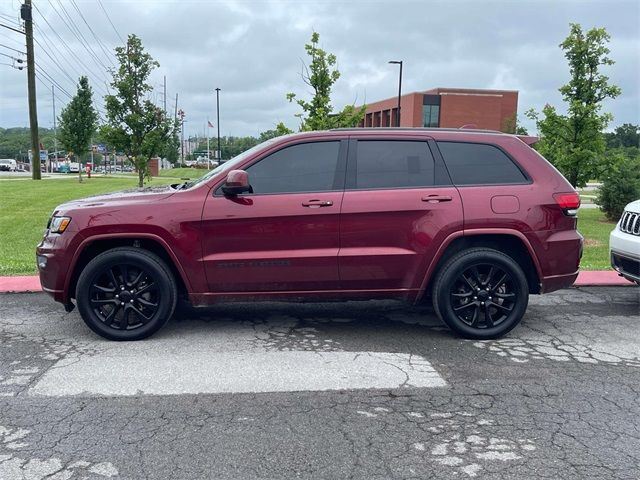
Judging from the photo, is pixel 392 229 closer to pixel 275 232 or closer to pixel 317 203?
pixel 317 203

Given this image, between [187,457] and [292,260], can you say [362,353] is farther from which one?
[187,457]

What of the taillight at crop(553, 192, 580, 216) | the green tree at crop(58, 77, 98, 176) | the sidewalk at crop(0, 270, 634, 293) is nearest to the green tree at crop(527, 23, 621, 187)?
the sidewalk at crop(0, 270, 634, 293)

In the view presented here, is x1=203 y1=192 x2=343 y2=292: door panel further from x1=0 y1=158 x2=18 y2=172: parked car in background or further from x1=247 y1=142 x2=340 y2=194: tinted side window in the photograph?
x1=0 y1=158 x2=18 y2=172: parked car in background

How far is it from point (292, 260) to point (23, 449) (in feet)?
8.25

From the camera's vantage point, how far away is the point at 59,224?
496 cm

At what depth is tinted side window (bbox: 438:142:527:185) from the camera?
5.16m

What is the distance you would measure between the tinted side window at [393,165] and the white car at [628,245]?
2578 mm

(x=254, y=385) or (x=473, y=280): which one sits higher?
(x=473, y=280)

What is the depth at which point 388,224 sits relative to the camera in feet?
16.3

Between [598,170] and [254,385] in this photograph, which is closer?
[254,385]

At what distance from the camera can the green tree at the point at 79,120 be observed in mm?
33750

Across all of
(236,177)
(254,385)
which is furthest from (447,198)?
(254,385)

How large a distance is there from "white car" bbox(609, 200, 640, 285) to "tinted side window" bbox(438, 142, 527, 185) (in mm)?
1804

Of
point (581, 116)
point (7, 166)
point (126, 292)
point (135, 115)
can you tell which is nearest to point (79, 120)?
point (135, 115)
